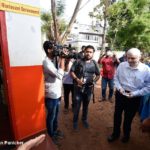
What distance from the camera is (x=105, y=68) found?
7.00 metres

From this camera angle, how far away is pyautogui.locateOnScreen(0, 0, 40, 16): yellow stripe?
10.4ft

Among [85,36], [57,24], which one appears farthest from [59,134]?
[85,36]

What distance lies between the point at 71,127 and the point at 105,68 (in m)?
2.45

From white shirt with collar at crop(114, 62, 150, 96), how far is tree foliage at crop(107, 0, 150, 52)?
48.9ft

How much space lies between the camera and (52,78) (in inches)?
157

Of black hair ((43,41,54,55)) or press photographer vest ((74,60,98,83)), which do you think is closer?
black hair ((43,41,54,55))

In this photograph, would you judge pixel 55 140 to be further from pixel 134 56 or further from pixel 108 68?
pixel 108 68

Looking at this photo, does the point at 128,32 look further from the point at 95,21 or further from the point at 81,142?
the point at 81,142

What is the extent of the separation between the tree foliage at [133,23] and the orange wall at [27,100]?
50.9ft

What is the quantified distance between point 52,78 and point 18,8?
1228 millimetres

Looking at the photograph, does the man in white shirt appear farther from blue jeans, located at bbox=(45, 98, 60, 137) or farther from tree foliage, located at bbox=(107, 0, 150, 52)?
tree foliage, located at bbox=(107, 0, 150, 52)

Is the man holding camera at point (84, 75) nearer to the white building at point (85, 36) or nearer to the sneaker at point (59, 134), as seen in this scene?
the sneaker at point (59, 134)

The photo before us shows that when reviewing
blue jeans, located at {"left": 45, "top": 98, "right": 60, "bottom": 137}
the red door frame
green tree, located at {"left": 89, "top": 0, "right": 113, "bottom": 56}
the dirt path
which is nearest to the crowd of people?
blue jeans, located at {"left": 45, "top": 98, "right": 60, "bottom": 137}

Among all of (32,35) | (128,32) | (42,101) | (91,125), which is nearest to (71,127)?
(91,125)
